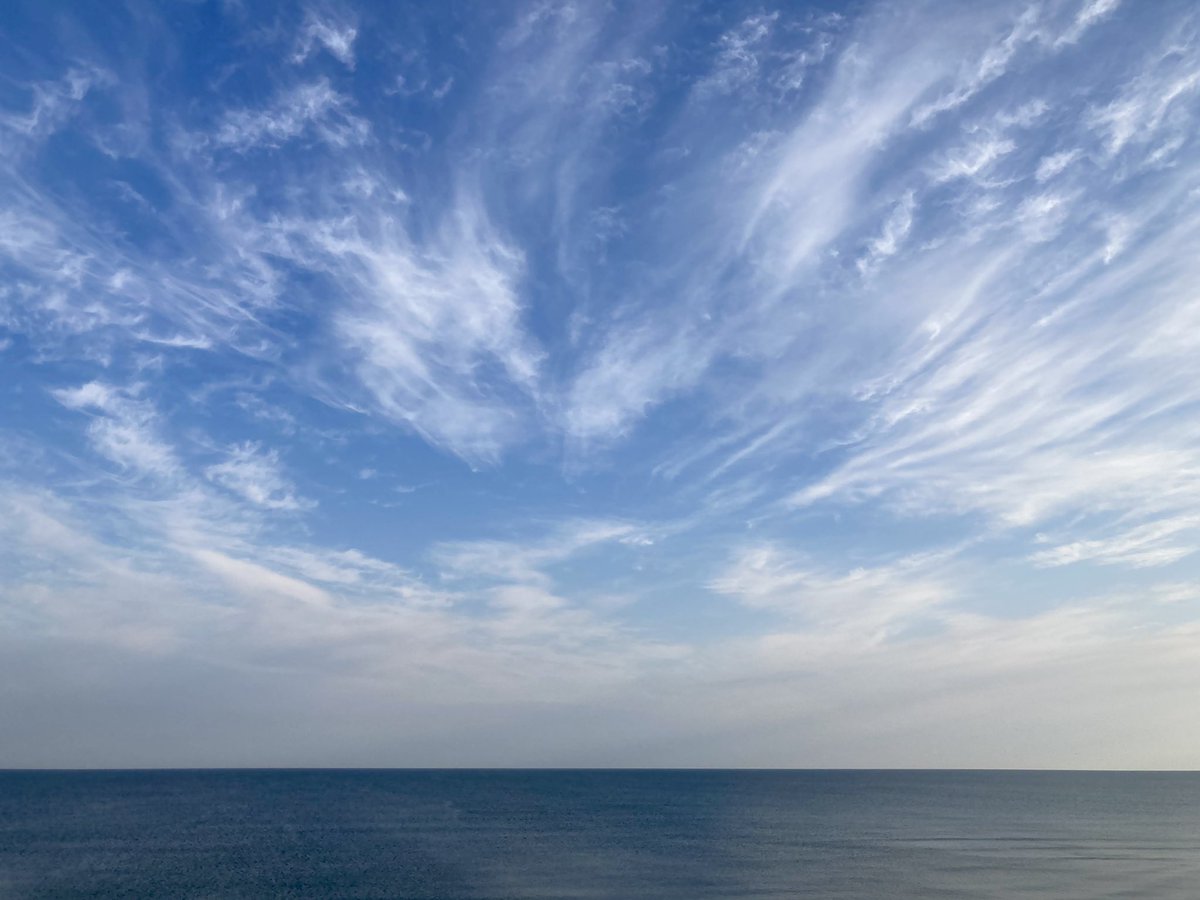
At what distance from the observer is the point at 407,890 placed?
211 feet

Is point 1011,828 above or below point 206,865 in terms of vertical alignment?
above

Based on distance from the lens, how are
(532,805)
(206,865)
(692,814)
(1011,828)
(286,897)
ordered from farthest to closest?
(532,805) < (692,814) < (1011,828) < (206,865) < (286,897)

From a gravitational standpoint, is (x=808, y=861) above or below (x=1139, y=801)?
below

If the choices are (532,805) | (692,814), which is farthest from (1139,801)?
(532,805)

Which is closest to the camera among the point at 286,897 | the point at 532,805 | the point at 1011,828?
the point at 286,897

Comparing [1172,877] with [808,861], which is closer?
[1172,877]

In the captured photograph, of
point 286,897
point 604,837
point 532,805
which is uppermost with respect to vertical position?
point 532,805

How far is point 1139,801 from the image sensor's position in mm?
191375

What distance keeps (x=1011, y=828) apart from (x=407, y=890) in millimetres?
93934

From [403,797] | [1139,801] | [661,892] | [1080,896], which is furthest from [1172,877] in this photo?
[403,797]

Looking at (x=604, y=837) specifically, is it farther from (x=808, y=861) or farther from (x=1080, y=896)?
(x=1080, y=896)

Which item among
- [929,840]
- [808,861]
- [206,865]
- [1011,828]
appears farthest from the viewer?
[1011,828]

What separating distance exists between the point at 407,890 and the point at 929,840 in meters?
68.7

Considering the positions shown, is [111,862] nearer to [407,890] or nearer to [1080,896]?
[407,890]
